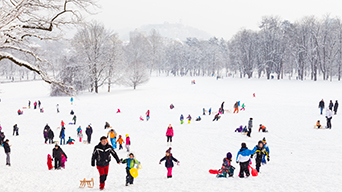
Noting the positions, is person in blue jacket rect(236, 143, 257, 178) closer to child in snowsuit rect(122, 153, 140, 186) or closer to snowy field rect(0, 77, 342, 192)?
snowy field rect(0, 77, 342, 192)

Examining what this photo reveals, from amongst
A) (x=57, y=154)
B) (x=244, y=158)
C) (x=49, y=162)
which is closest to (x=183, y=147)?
(x=244, y=158)

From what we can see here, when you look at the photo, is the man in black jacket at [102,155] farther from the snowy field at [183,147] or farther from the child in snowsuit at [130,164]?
the snowy field at [183,147]

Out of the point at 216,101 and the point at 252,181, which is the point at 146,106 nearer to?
the point at 216,101

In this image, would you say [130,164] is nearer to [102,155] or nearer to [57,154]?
[102,155]

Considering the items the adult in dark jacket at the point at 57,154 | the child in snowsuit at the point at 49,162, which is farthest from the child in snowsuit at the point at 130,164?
the child in snowsuit at the point at 49,162

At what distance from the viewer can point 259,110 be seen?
26.2 m

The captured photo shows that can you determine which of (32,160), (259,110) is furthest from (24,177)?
(259,110)

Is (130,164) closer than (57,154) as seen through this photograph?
Yes

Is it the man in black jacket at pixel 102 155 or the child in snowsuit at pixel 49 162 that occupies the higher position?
the man in black jacket at pixel 102 155

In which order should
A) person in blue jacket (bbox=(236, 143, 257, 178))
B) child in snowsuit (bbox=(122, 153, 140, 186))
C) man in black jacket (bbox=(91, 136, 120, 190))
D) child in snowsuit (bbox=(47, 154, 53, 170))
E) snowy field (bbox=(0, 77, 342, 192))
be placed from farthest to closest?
child in snowsuit (bbox=(47, 154, 53, 170))
person in blue jacket (bbox=(236, 143, 257, 178))
snowy field (bbox=(0, 77, 342, 192))
child in snowsuit (bbox=(122, 153, 140, 186))
man in black jacket (bbox=(91, 136, 120, 190))

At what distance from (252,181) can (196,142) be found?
26.5 ft

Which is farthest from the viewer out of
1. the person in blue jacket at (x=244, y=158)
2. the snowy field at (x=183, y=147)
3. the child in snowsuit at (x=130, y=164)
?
the person in blue jacket at (x=244, y=158)

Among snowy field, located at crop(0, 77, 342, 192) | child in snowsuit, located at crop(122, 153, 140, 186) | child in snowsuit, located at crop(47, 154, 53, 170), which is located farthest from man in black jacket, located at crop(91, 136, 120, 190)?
child in snowsuit, located at crop(47, 154, 53, 170)

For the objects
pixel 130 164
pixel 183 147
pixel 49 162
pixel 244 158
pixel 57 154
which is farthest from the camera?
pixel 183 147
